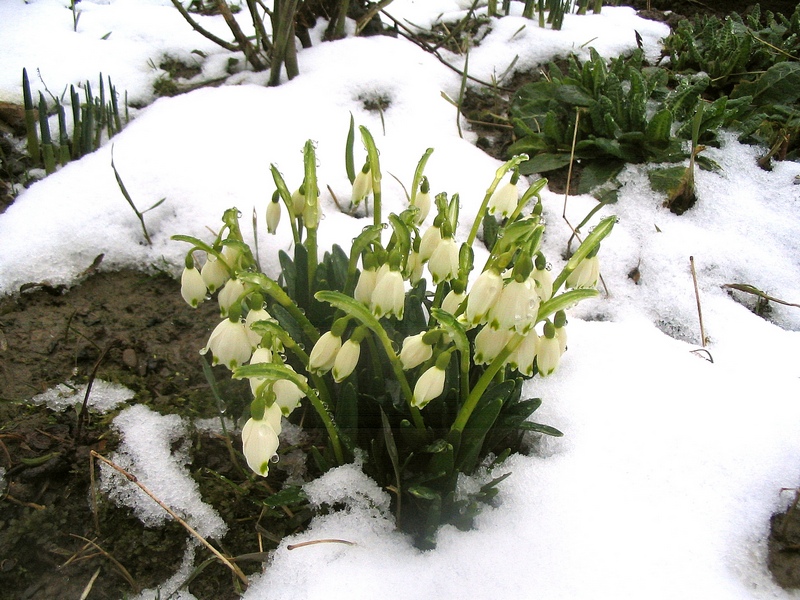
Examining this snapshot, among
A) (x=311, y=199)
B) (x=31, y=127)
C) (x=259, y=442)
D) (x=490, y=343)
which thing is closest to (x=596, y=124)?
(x=311, y=199)

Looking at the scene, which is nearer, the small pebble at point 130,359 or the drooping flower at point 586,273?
the drooping flower at point 586,273

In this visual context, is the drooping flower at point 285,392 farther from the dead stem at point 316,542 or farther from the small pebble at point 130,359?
the small pebble at point 130,359

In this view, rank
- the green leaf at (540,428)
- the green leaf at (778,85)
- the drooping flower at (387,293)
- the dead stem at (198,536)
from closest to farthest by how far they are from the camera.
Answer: the drooping flower at (387,293), the dead stem at (198,536), the green leaf at (540,428), the green leaf at (778,85)

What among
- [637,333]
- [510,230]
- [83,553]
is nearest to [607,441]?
[637,333]

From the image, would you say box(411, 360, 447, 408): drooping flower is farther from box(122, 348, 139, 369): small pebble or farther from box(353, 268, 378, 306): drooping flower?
box(122, 348, 139, 369): small pebble

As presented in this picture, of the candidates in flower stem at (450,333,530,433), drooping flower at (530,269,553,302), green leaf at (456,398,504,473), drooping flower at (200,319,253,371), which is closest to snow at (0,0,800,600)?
green leaf at (456,398,504,473)

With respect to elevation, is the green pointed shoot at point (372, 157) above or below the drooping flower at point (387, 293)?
above

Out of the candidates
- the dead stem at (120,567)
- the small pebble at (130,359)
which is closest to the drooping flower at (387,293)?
the dead stem at (120,567)

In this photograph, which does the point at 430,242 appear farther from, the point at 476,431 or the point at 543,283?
the point at 476,431
